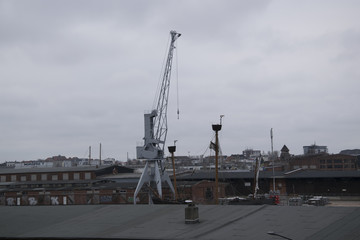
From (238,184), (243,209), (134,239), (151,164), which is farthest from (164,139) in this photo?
(134,239)

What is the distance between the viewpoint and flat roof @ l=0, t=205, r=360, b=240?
826 inches

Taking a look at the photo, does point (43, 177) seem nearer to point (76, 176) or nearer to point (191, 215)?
point (76, 176)

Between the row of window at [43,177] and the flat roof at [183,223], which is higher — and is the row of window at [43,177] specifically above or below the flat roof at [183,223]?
above

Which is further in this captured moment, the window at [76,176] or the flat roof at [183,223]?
the window at [76,176]

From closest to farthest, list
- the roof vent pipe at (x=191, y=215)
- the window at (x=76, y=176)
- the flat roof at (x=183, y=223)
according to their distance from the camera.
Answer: the flat roof at (x=183, y=223)
the roof vent pipe at (x=191, y=215)
the window at (x=76, y=176)

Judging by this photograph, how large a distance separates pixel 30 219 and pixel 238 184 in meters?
59.1

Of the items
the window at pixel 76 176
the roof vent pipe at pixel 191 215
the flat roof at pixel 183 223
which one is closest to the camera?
the flat roof at pixel 183 223

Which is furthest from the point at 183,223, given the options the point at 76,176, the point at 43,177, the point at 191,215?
the point at 43,177

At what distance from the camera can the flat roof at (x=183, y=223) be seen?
21.0 metres

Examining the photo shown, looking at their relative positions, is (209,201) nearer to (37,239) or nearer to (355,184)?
(355,184)

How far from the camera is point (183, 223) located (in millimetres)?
24922

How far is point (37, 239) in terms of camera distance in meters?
25.1

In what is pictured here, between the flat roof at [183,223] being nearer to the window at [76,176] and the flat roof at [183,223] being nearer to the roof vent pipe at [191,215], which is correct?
the roof vent pipe at [191,215]

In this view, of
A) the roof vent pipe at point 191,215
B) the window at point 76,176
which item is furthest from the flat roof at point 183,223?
the window at point 76,176
